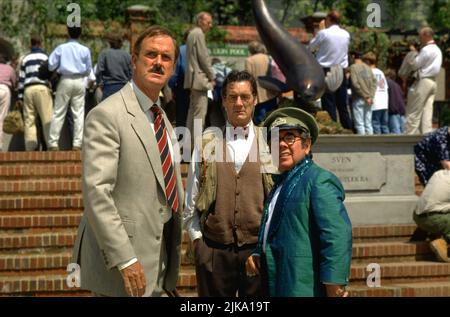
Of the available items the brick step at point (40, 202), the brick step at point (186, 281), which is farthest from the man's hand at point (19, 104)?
the brick step at point (186, 281)

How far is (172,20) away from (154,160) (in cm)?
1648

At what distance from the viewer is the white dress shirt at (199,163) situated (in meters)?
5.02

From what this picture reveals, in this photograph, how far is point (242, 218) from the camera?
193 inches

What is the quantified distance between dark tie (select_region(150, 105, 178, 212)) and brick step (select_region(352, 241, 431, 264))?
15.4ft

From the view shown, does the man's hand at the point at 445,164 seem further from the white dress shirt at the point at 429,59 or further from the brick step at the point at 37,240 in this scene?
the brick step at the point at 37,240

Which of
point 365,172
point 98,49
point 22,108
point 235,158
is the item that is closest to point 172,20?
point 98,49

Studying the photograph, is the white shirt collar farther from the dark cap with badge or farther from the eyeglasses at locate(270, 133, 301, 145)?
the eyeglasses at locate(270, 133, 301, 145)

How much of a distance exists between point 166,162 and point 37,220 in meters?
4.71

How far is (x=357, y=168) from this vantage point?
9391mm


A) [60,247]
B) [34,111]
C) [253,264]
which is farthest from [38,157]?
[253,264]

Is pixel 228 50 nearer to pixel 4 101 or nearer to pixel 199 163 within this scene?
pixel 4 101

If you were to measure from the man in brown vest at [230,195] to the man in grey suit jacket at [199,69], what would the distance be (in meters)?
5.44

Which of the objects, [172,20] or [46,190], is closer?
[46,190]

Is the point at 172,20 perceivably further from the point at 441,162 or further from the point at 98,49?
the point at 441,162
